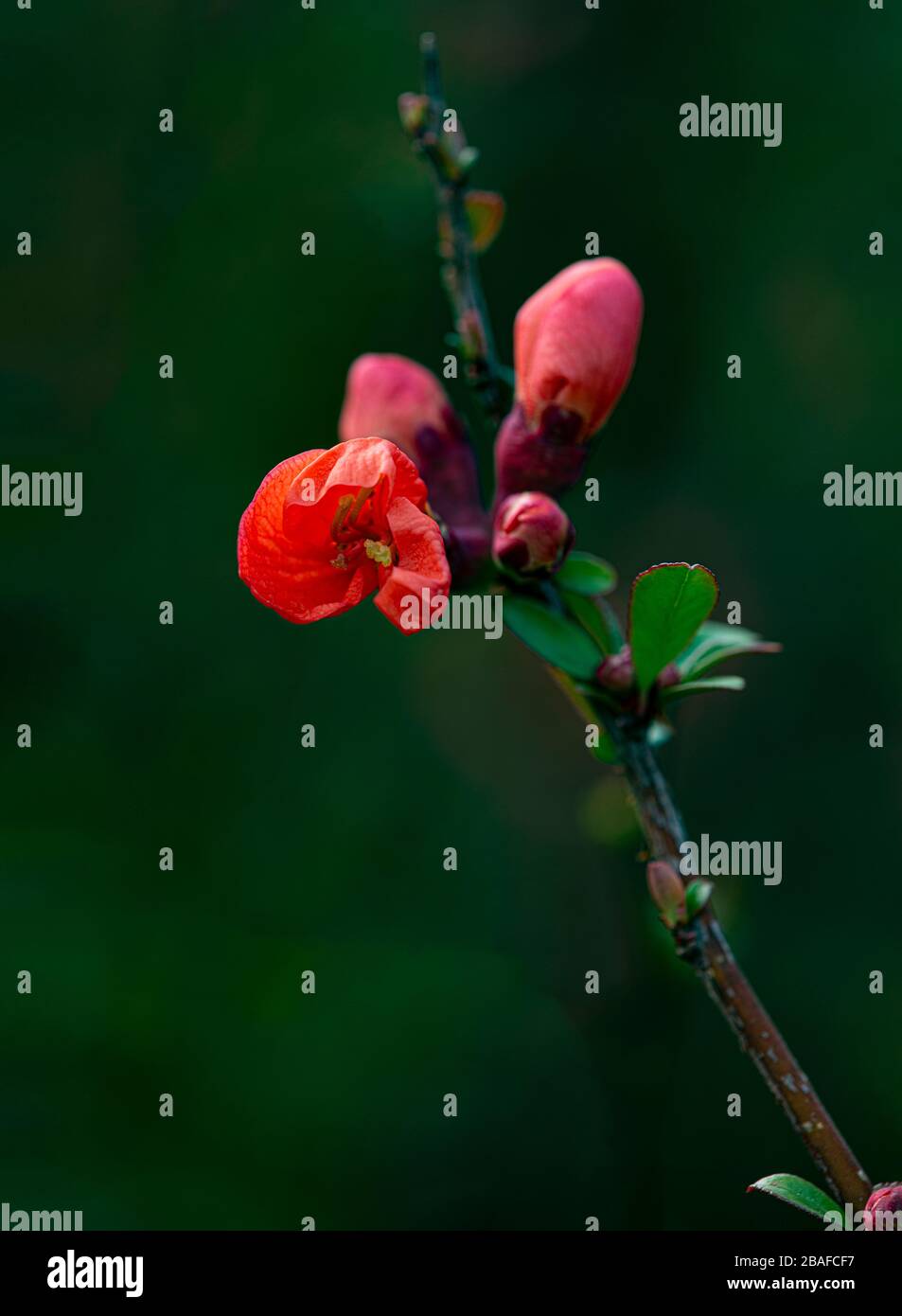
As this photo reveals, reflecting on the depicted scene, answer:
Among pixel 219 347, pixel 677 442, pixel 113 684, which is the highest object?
pixel 219 347

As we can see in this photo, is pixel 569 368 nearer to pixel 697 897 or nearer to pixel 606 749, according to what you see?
pixel 606 749

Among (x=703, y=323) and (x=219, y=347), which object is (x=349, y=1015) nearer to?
(x=219, y=347)

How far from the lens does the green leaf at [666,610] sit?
82cm

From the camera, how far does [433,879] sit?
211 centimetres

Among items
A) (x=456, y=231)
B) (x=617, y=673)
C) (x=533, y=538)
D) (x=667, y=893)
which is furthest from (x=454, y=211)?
(x=667, y=893)

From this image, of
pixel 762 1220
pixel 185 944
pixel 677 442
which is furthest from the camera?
pixel 677 442

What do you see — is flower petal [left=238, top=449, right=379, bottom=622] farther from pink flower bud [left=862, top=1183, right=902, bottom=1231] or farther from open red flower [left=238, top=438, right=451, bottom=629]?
pink flower bud [left=862, top=1183, right=902, bottom=1231]

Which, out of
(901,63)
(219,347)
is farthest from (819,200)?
(219,347)

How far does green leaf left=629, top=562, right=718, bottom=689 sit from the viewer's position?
0.82m

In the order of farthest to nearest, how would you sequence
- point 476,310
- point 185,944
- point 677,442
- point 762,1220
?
point 677,442 < point 185,944 < point 762,1220 < point 476,310

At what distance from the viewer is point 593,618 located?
36.9 inches

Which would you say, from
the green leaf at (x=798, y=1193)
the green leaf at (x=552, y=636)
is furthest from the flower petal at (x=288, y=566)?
the green leaf at (x=798, y=1193)

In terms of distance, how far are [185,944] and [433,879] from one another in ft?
1.35

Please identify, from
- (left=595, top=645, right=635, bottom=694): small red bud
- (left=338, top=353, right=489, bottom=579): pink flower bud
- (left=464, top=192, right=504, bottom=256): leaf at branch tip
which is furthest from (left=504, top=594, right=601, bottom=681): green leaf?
(left=464, top=192, right=504, bottom=256): leaf at branch tip
